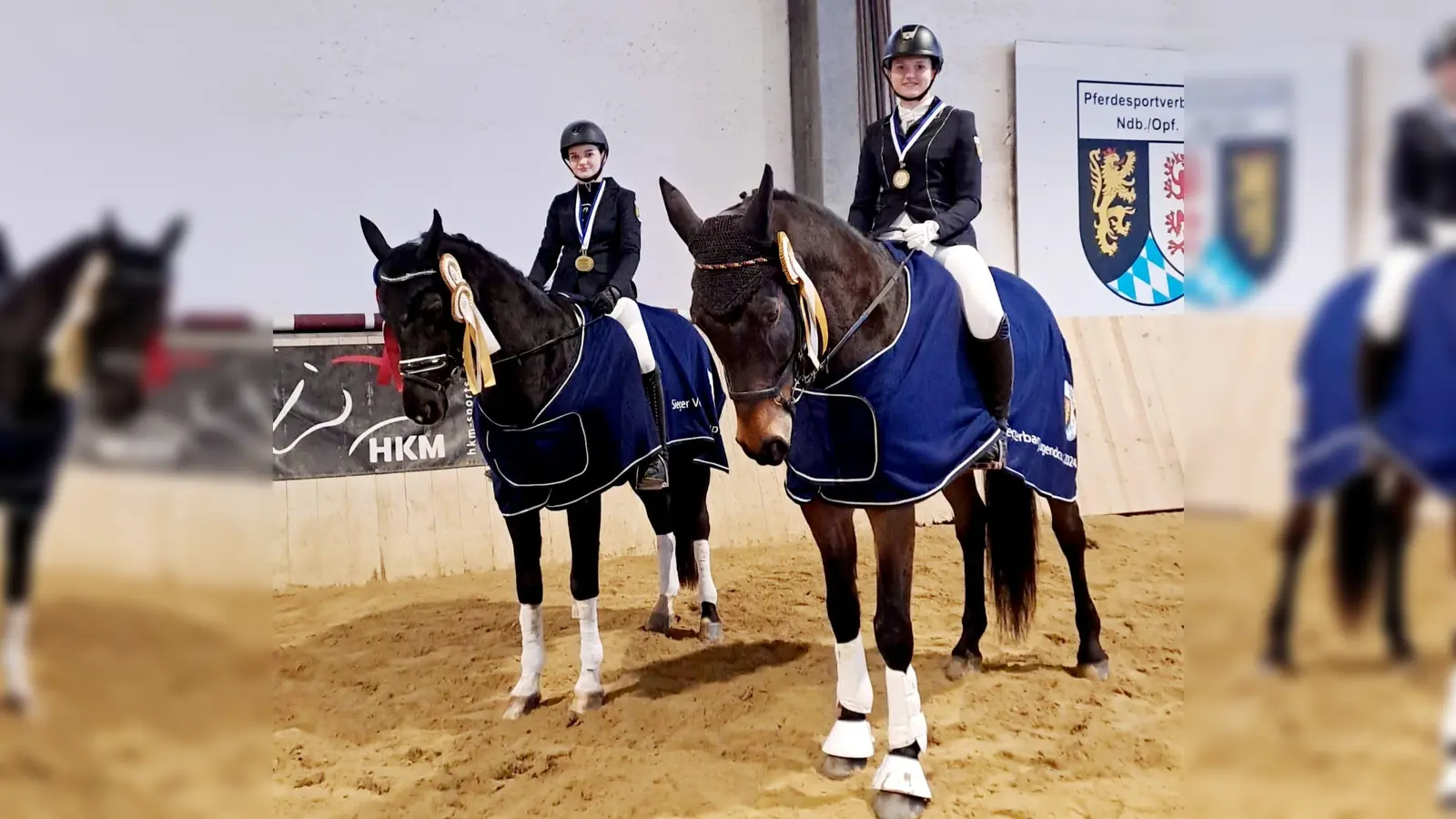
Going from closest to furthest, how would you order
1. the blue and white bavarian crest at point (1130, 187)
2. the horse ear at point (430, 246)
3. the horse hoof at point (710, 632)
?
1. the horse ear at point (430, 246)
2. the horse hoof at point (710, 632)
3. the blue and white bavarian crest at point (1130, 187)

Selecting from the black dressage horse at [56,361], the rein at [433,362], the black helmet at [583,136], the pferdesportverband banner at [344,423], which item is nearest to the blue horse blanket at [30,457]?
the black dressage horse at [56,361]

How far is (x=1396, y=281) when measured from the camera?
0.49m

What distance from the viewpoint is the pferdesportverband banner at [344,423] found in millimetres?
5047

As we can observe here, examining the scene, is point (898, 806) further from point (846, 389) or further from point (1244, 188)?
point (1244, 188)

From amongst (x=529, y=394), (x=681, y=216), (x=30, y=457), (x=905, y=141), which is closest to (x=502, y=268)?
(x=529, y=394)

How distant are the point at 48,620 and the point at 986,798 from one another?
2555 millimetres

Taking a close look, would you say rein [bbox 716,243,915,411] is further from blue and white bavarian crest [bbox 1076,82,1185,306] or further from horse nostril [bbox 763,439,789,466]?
blue and white bavarian crest [bbox 1076,82,1185,306]

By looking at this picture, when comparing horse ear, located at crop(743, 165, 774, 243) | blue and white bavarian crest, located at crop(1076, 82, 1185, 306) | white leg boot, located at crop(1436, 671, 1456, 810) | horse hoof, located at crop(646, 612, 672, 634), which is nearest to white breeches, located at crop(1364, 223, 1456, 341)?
white leg boot, located at crop(1436, 671, 1456, 810)

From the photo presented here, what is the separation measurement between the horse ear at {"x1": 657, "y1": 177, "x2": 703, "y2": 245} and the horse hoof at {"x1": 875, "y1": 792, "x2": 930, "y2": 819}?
1.45 metres

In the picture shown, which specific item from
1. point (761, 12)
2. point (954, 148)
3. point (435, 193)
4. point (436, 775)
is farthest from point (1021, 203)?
point (436, 775)

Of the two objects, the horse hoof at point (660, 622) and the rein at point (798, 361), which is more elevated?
the rein at point (798, 361)

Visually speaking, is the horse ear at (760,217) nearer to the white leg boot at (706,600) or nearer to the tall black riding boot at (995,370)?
the tall black riding boot at (995,370)

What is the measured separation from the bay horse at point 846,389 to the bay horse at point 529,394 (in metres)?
0.85

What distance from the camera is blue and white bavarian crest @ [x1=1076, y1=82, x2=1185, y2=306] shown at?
736 cm
